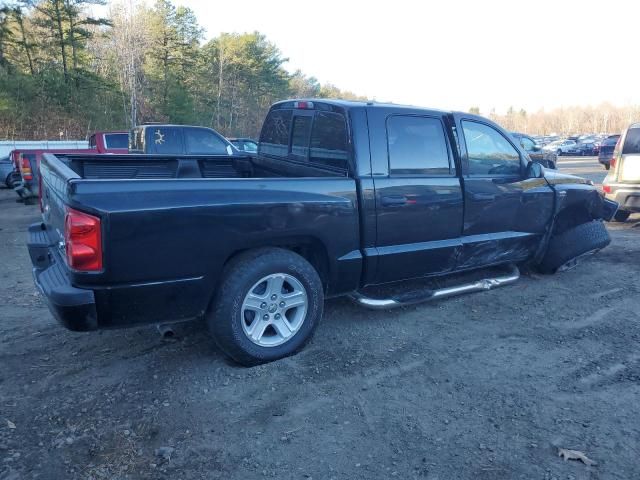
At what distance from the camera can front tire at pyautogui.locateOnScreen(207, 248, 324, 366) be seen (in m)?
3.49

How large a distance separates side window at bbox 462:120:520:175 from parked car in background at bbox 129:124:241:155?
7.32 metres

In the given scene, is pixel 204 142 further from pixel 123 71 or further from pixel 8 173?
pixel 123 71

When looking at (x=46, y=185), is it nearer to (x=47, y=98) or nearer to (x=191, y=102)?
(x=47, y=98)

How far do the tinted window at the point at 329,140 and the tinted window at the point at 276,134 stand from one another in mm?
517

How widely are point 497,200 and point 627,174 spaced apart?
485 cm

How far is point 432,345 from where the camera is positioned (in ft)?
13.3

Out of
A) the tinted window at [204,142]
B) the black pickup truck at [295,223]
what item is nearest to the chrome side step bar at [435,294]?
the black pickup truck at [295,223]

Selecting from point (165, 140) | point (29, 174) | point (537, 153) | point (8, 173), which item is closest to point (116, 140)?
point (29, 174)

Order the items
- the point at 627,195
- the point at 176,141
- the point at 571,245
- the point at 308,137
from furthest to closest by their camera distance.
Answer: the point at 176,141
the point at 627,195
the point at 571,245
the point at 308,137

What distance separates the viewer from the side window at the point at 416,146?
4.30 meters

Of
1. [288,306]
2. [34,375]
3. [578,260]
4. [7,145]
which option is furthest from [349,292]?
[7,145]

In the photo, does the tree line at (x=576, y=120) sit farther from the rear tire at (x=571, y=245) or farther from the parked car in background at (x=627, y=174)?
the rear tire at (x=571, y=245)

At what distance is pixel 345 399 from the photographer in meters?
3.27

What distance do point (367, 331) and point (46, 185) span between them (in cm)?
286
